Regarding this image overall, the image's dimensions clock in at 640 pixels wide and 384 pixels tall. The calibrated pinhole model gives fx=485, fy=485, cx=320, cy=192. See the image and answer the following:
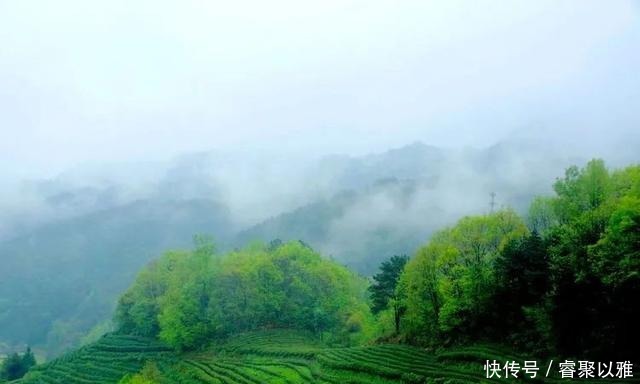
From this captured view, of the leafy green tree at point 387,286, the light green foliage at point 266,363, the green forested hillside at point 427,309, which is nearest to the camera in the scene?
the green forested hillside at point 427,309

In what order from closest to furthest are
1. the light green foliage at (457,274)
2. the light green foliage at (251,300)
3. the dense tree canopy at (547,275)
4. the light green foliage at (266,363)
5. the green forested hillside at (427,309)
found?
the dense tree canopy at (547,275) → the green forested hillside at (427,309) → the light green foliage at (266,363) → the light green foliage at (457,274) → the light green foliage at (251,300)

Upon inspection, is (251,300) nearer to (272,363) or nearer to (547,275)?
(272,363)

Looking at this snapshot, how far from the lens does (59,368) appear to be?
72688 millimetres

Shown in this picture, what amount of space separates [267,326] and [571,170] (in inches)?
2072

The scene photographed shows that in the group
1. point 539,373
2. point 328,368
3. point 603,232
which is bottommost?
point 328,368

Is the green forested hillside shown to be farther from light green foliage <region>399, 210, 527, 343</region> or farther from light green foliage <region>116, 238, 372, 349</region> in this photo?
light green foliage <region>116, 238, 372, 349</region>

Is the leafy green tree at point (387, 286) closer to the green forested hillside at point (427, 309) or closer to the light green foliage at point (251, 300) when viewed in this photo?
the green forested hillside at point (427, 309)

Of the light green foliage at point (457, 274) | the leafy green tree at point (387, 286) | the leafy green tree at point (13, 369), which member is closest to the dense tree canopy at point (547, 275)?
the light green foliage at point (457, 274)

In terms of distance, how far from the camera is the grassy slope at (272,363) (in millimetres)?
35531

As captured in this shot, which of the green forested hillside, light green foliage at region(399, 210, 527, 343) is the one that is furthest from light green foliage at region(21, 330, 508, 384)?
light green foliage at region(399, 210, 527, 343)

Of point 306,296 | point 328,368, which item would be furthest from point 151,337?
point 328,368

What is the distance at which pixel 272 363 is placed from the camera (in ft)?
172

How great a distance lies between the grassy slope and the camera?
117 feet

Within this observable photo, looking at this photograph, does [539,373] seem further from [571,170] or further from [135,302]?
[135,302]
